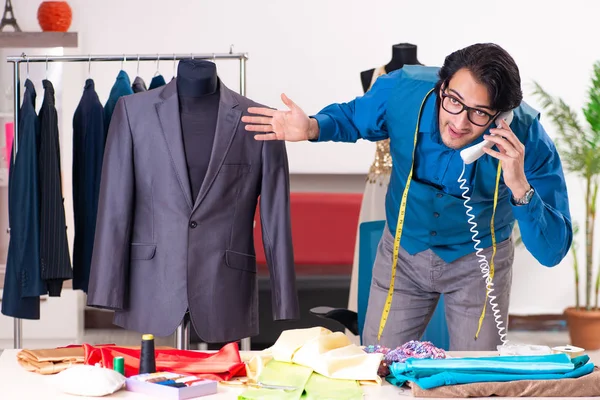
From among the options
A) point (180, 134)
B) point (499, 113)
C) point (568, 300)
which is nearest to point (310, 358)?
point (499, 113)

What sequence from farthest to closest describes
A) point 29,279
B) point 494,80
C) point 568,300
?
1. point 568,300
2. point 29,279
3. point 494,80

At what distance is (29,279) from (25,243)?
0.50ft

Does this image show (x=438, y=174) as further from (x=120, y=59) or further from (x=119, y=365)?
(x=120, y=59)

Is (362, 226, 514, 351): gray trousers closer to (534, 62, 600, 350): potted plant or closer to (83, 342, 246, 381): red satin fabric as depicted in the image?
(83, 342, 246, 381): red satin fabric

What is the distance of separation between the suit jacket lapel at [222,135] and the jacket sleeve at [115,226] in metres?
0.27

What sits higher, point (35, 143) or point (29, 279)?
point (35, 143)

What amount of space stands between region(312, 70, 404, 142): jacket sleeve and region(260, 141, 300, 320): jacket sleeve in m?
0.32

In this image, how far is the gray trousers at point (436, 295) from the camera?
9.19 feet

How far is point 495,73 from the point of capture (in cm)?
227

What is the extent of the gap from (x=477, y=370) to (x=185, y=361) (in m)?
0.77

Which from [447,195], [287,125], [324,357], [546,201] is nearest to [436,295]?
[447,195]

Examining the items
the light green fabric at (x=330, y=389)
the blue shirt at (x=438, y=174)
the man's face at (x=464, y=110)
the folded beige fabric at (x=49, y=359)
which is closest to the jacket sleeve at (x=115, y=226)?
the folded beige fabric at (x=49, y=359)

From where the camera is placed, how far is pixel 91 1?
5812 mm

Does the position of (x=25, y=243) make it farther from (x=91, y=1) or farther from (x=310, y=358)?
(x=91, y=1)
